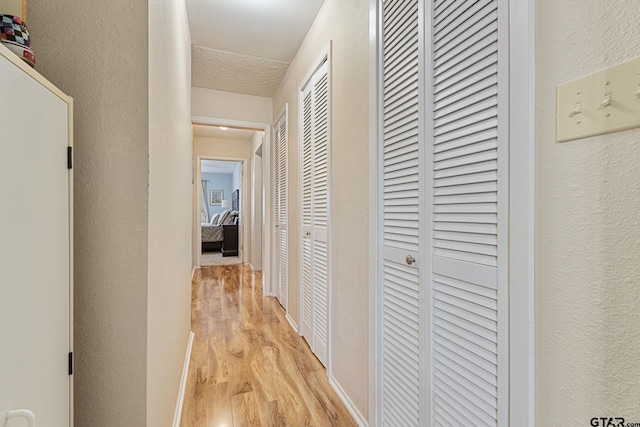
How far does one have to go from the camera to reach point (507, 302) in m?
0.78

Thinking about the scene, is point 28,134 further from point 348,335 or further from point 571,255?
point 348,335

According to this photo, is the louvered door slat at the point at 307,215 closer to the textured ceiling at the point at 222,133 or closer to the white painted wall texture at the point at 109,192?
the white painted wall texture at the point at 109,192

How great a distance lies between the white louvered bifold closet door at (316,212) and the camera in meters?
2.15

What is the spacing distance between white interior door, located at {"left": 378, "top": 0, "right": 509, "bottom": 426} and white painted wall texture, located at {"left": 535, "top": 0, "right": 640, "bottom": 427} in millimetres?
90

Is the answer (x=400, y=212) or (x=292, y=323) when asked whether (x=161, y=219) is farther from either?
(x=292, y=323)

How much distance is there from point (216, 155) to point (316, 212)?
4343mm

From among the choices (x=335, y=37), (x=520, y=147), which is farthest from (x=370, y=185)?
(x=335, y=37)

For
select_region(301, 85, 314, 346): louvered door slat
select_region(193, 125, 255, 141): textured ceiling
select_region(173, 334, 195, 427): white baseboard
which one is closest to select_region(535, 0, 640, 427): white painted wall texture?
select_region(173, 334, 195, 427): white baseboard

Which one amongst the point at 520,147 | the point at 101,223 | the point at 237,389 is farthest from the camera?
the point at 237,389

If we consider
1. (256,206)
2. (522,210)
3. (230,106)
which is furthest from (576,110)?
(256,206)

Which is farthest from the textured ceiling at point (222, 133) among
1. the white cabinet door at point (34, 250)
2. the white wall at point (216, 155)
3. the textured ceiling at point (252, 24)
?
the white cabinet door at point (34, 250)

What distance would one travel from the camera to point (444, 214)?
1.01m

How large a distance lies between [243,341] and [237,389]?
2.39ft

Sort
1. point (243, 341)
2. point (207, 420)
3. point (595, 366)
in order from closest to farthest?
1. point (595, 366)
2. point (207, 420)
3. point (243, 341)
